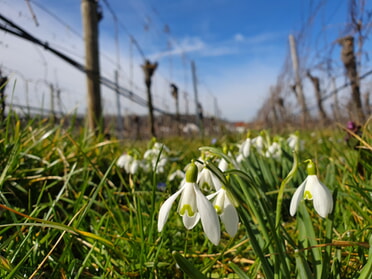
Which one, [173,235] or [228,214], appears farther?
[173,235]

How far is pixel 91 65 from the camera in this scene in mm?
3980

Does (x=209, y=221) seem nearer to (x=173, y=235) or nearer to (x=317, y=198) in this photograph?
(x=317, y=198)

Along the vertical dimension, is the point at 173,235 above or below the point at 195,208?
below

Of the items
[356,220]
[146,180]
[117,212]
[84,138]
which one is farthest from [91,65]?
[356,220]

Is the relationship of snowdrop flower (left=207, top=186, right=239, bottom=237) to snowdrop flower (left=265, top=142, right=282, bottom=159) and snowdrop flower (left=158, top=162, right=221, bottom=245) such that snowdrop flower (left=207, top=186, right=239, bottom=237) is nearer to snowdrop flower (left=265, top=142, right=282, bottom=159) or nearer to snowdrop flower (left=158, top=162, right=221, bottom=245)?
snowdrop flower (left=158, top=162, right=221, bottom=245)

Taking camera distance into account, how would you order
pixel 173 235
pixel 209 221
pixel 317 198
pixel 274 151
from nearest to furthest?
pixel 209 221
pixel 317 198
pixel 173 235
pixel 274 151

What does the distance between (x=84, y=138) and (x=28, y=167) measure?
709 millimetres

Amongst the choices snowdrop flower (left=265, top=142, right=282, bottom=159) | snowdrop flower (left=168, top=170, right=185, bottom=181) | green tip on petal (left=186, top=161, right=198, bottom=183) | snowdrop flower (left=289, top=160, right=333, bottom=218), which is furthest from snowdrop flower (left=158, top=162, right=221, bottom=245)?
snowdrop flower (left=265, top=142, right=282, bottom=159)

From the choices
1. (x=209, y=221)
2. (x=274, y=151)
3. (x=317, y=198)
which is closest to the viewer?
(x=209, y=221)

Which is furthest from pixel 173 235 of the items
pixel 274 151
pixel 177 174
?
pixel 274 151

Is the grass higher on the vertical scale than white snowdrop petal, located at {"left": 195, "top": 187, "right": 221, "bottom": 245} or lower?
lower

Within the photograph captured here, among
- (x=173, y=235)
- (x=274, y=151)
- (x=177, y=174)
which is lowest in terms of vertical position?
(x=173, y=235)

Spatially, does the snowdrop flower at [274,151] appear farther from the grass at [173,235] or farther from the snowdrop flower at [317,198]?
the snowdrop flower at [317,198]

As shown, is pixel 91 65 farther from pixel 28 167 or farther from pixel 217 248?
pixel 217 248
